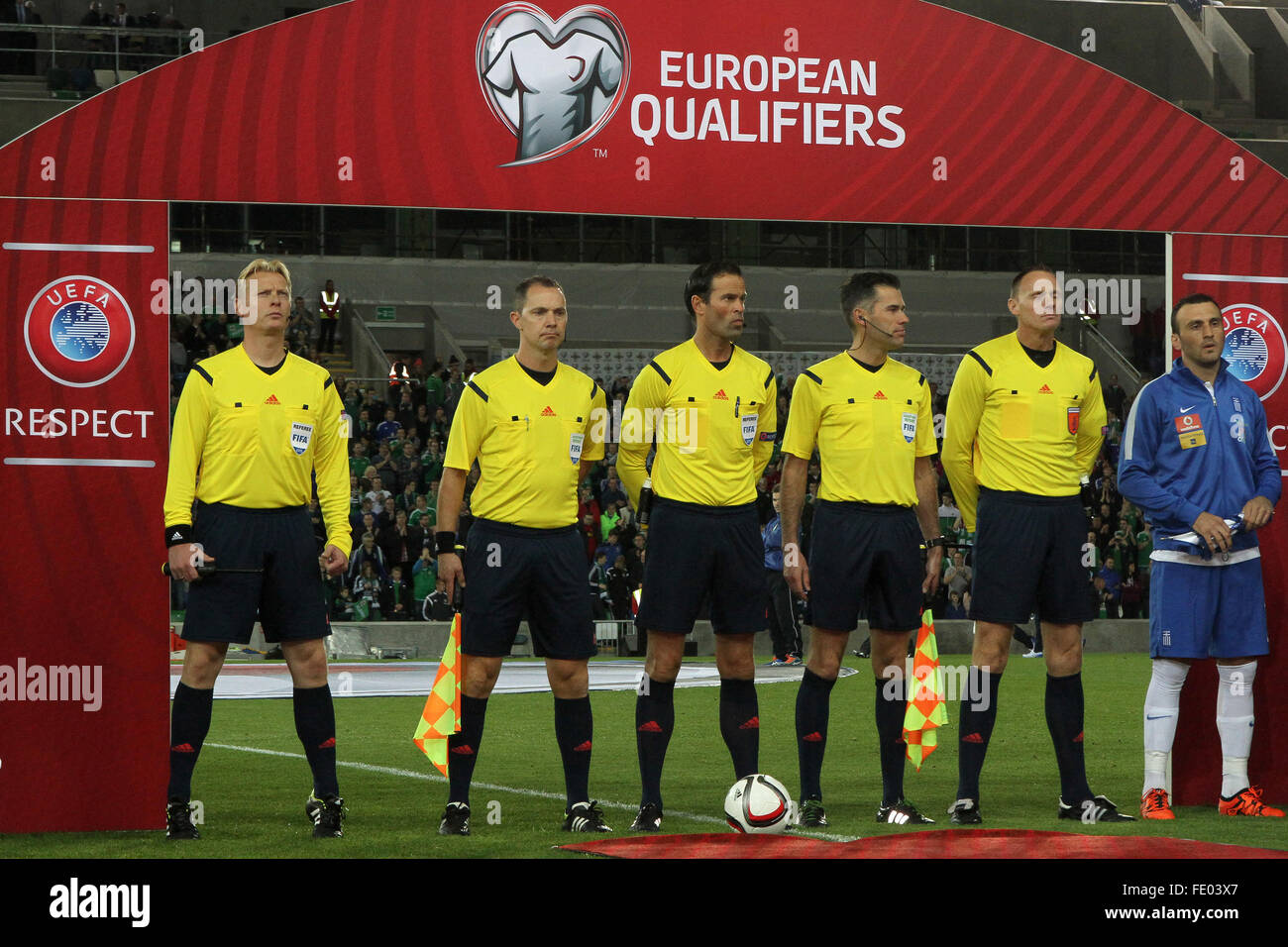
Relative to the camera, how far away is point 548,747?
36.3 ft

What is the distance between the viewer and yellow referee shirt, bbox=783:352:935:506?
7.47 metres

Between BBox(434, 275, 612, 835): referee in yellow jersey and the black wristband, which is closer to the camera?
the black wristband

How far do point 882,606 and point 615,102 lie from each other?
2632mm

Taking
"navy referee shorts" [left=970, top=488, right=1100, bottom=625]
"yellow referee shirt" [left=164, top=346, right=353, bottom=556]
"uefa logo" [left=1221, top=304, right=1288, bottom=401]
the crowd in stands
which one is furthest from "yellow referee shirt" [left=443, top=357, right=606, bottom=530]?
the crowd in stands

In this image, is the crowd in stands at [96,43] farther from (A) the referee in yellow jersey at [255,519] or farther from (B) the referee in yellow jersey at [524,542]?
(B) the referee in yellow jersey at [524,542]

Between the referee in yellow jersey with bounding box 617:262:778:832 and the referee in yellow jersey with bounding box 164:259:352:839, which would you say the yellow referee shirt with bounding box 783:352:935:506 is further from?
the referee in yellow jersey with bounding box 164:259:352:839

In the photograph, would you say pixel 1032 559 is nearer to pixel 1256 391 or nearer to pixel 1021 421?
pixel 1021 421

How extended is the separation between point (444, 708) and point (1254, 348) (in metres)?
4.42

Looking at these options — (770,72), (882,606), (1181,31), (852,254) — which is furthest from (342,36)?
(1181,31)

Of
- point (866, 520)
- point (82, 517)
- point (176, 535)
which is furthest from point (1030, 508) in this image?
point (82, 517)

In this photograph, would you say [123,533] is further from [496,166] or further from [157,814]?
[496,166]

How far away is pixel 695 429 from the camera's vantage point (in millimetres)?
7316

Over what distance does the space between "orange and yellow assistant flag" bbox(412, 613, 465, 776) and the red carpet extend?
41.3 inches

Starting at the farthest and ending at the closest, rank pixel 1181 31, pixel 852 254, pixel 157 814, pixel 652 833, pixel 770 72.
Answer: pixel 1181 31, pixel 852 254, pixel 770 72, pixel 157 814, pixel 652 833
